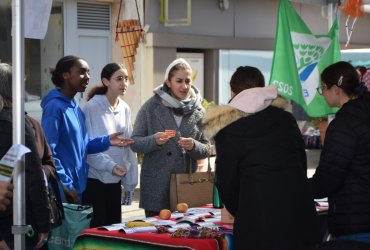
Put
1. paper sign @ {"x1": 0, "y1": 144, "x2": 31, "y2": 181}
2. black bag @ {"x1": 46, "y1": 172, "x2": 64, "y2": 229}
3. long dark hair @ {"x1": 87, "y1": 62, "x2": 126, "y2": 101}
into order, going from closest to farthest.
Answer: paper sign @ {"x1": 0, "y1": 144, "x2": 31, "y2": 181}, black bag @ {"x1": 46, "y1": 172, "x2": 64, "y2": 229}, long dark hair @ {"x1": 87, "y1": 62, "x2": 126, "y2": 101}

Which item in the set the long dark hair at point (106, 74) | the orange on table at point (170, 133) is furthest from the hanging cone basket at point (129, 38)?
the orange on table at point (170, 133)

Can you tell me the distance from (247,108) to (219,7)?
39.1ft

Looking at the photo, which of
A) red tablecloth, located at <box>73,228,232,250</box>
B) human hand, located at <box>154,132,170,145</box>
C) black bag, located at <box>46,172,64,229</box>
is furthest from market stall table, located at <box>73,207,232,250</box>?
human hand, located at <box>154,132,170,145</box>

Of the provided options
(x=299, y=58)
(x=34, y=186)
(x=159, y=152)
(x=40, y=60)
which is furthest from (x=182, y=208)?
(x=40, y=60)

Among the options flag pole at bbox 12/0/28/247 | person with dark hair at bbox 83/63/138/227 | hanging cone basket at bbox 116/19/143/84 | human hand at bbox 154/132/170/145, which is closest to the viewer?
flag pole at bbox 12/0/28/247

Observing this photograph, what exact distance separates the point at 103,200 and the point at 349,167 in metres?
2.31

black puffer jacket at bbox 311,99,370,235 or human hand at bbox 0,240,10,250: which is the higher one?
black puffer jacket at bbox 311,99,370,235

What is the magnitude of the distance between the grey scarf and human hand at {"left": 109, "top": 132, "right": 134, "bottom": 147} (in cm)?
40

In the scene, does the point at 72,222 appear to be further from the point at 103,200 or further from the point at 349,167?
the point at 349,167

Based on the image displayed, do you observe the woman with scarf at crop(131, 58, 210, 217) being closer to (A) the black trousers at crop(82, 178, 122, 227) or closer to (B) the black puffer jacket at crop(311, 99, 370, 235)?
(A) the black trousers at crop(82, 178, 122, 227)

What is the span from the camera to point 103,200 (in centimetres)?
601

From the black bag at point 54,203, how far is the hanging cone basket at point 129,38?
958cm

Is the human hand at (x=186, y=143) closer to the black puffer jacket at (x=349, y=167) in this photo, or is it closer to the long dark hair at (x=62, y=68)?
the long dark hair at (x=62, y=68)

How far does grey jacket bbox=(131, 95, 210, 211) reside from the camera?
222 inches
